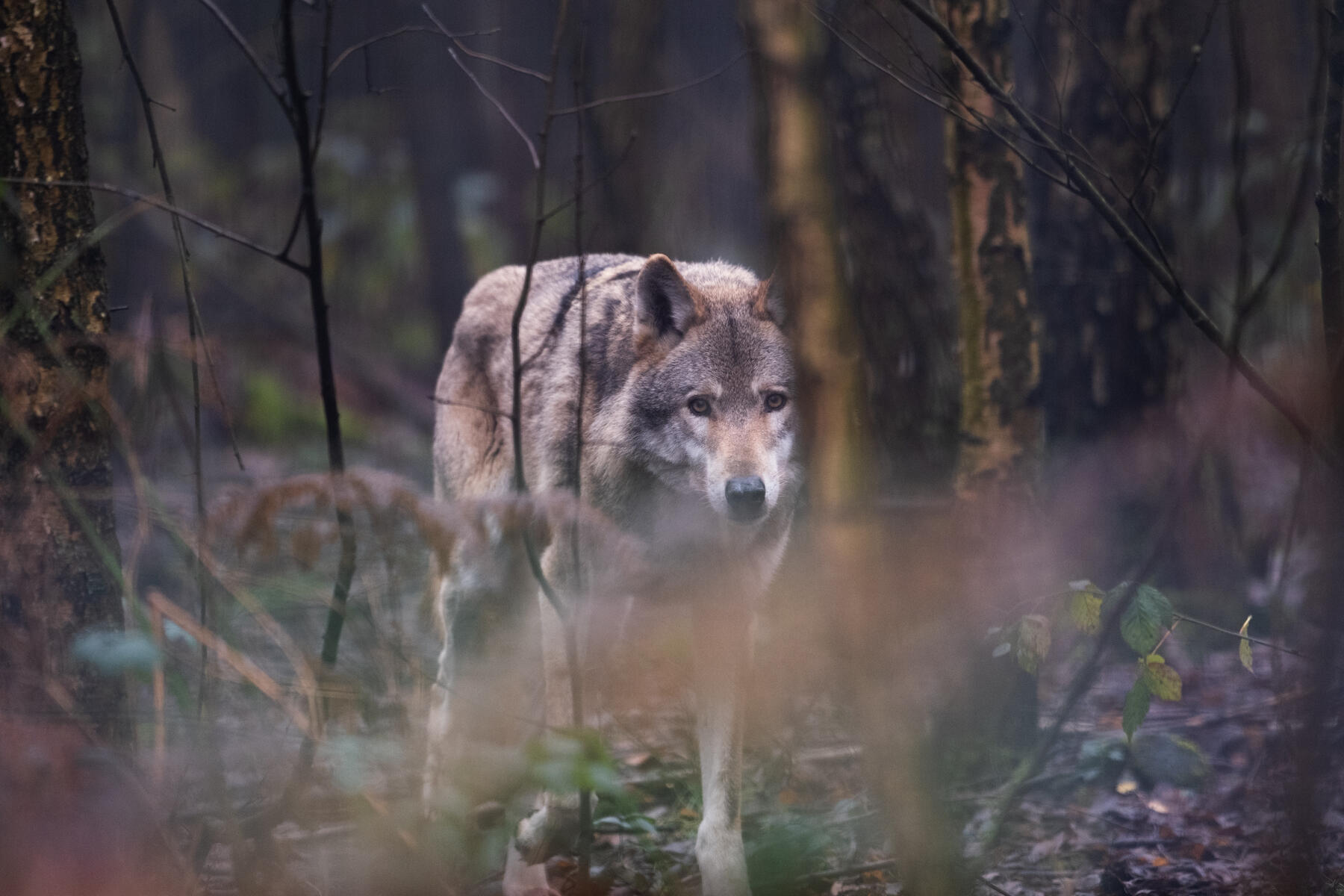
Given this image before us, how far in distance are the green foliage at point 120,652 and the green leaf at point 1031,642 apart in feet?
8.27

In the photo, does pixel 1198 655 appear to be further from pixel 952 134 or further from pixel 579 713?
pixel 579 713

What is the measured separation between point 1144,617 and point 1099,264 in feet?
10.9

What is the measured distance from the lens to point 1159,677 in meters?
→ 2.98

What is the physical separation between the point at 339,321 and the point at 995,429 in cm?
838

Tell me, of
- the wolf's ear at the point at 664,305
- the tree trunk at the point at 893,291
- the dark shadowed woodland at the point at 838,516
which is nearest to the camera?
the dark shadowed woodland at the point at 838,516

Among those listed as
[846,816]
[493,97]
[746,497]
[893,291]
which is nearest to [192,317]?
[493,97]

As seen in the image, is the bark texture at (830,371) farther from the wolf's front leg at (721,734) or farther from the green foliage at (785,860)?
the wolf's front leg at (721,734)

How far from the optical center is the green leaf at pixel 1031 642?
3.28m

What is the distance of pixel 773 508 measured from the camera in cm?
375

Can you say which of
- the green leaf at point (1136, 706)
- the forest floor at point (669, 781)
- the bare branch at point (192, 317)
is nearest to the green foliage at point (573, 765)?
the forest floor at point (669, 781)

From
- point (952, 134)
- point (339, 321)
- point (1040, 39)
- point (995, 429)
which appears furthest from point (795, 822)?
point (339, 321)

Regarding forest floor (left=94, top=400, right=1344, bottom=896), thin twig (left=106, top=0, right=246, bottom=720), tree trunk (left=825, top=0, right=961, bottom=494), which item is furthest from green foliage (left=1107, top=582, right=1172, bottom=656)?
thin twig (left=106, top=0, right=246, bottom=720)

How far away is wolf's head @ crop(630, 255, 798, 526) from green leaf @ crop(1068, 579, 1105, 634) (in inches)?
40.0

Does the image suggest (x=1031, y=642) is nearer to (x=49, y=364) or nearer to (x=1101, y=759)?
(x=1101, y=759)
